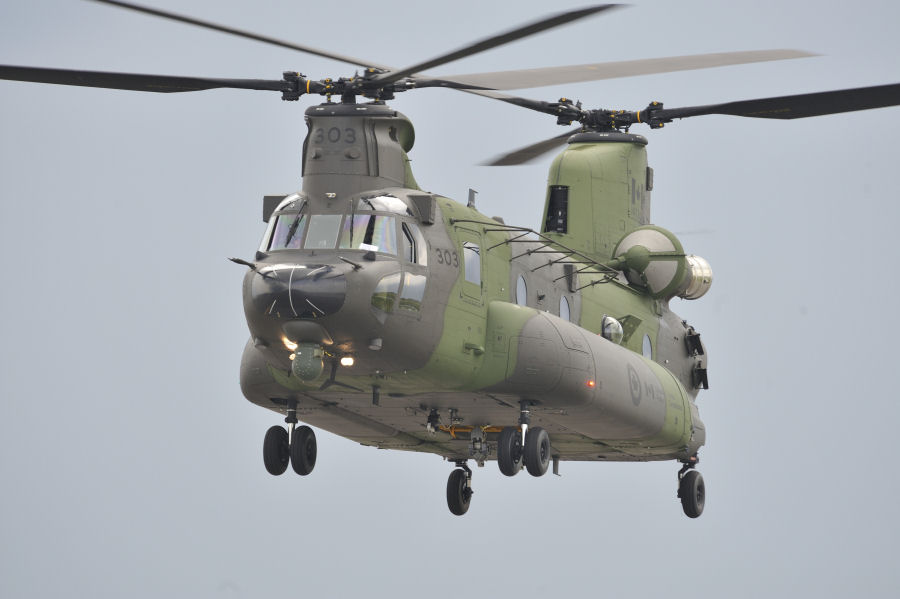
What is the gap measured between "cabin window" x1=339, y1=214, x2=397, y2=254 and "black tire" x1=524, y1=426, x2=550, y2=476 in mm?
3750

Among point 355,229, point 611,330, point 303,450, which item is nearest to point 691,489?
point 611,330

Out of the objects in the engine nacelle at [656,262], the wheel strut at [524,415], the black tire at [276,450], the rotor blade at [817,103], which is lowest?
the black tire at [276,450]

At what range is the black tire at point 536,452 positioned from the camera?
25.9 meters

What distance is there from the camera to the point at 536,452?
2588 centimetres

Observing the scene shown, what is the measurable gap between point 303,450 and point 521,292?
13.6 feet

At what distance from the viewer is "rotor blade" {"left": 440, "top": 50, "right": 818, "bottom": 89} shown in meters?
24.8

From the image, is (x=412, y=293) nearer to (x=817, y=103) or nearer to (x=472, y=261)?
(x=472, y=261)

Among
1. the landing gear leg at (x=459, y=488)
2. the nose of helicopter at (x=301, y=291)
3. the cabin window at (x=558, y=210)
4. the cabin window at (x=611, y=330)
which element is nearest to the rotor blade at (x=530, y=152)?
the cabin window at (x=558, y=210)

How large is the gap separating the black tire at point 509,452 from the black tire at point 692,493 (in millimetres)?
6493

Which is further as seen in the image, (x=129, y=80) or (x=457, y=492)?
(x=457, y=492)

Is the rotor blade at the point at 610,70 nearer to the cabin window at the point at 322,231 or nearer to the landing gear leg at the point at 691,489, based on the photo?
the cabin window at the point at 322,231

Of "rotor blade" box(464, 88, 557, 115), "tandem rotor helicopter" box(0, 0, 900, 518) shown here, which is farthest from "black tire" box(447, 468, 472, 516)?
"rotor blade" box(464, 88, 557, 115)

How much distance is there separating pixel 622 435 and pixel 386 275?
6373mm

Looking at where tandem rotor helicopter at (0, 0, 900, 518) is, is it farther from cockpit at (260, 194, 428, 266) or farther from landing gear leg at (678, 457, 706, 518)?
Answer: landing gear leg at (678, 457, 706, 518)
